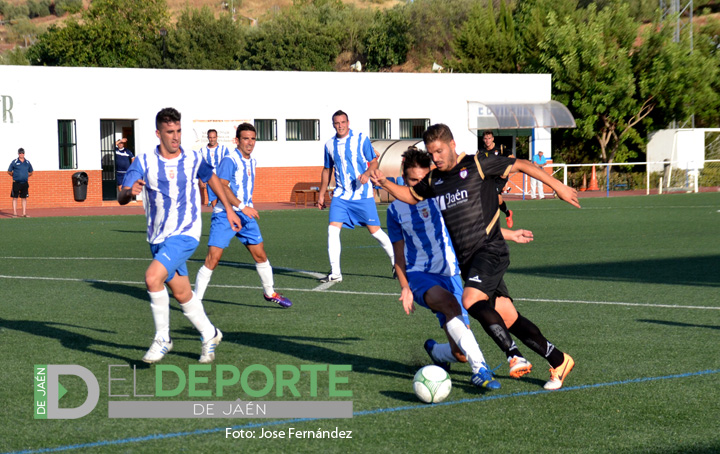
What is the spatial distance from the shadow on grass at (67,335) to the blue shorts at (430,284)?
2.32m

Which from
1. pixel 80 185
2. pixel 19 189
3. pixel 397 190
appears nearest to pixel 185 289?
pixel 397 190

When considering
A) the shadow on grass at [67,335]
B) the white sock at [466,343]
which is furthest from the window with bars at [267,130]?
the white sock at [466,343]

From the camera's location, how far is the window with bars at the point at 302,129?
34.2 m

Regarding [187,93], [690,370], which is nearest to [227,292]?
[690,370]

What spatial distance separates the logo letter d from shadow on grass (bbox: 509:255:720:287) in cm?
688

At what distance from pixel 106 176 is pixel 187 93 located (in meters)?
4.46

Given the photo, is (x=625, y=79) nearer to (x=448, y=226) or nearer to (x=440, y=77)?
(x=440, y=77)

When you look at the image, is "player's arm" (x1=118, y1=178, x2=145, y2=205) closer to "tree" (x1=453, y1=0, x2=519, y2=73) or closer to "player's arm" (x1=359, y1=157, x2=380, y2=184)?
"player's arm" (x1=359, y1=157, x2=380, y2=184)

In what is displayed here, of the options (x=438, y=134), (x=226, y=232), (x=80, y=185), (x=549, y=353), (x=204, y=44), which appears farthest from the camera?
(x=204, y=44)

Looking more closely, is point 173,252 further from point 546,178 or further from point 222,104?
point 222,104

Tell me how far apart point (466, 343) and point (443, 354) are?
575 millimetres

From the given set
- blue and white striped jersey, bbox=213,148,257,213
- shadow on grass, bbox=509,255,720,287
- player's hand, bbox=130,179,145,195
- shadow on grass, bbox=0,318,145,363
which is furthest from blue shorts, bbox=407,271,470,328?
shadow on grass, bbox=509,255,720,287

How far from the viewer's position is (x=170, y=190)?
657 centimetres

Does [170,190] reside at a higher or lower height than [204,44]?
lower
